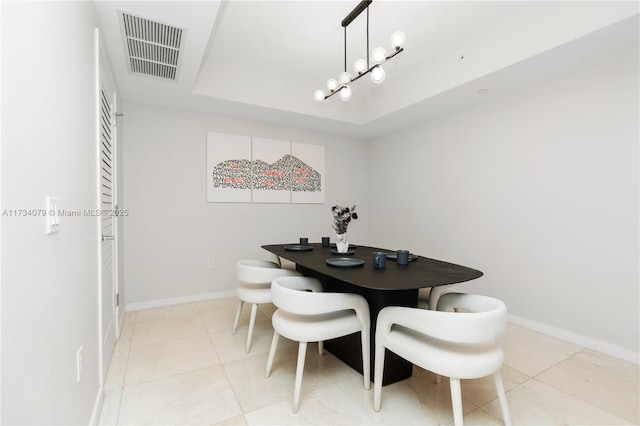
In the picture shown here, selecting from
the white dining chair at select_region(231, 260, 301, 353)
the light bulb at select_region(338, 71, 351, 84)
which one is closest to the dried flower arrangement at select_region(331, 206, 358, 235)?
the white dining chair at select_region(231, 260, 301, 353)

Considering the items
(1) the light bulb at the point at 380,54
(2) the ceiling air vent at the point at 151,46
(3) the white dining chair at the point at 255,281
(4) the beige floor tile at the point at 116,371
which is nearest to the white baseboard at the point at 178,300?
(4) the beige floor tile at the point at 116,371

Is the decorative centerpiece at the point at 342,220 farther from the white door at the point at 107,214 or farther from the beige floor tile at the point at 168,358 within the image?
the white door at the point at 107,214

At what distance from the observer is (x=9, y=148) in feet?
2.48

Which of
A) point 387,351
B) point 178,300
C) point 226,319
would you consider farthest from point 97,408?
point 178,300

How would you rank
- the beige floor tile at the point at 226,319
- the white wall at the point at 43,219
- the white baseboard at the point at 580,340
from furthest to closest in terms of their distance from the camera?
the beige floor tile at the point at 226,319, the white baseboard at the point at 580,340, the white wall at the point at 43,219

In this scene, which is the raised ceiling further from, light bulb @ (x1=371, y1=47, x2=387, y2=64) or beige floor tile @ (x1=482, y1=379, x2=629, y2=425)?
beige floor tile @ (x1=482, y1=379, x2=629, y2=425)

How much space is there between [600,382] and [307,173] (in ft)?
11.7

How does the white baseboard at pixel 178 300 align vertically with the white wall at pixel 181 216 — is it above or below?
below

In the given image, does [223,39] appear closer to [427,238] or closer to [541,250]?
→ [427,238]

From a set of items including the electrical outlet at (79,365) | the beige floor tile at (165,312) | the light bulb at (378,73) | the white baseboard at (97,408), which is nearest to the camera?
the electrical outlet at (79,365)

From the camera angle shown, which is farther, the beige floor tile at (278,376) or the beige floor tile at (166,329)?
the beige floor tile at (166,329)

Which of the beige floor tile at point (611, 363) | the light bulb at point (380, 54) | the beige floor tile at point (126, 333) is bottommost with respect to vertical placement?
the beige floor tile at point (611, 363)

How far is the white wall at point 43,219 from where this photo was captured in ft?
2.48

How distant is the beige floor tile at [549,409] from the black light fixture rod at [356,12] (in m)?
2.74
